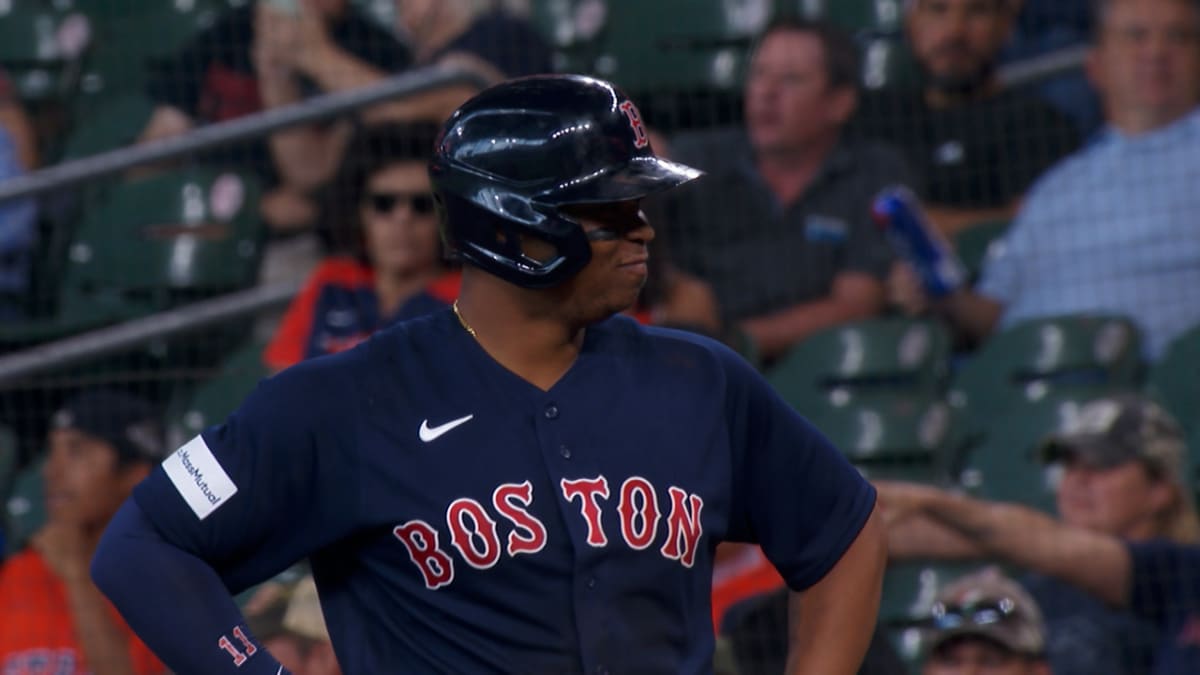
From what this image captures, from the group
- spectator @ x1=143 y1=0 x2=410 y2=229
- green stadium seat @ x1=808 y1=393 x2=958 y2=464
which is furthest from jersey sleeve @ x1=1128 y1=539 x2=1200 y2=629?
spectator @ x1=143 y1=0 x2=410 y2=229

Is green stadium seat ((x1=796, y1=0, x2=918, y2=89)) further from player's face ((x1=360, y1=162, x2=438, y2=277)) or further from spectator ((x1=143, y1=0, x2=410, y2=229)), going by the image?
player's face ((x1=360, y1=162, x2=438, y2=277))

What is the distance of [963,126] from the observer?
5.70 metres

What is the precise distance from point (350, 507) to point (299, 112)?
346 cm

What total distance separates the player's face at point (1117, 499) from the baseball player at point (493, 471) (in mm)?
2343

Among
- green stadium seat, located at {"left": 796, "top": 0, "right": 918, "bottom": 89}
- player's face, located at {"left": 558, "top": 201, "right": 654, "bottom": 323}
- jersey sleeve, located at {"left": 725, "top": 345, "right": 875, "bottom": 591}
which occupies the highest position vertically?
player's face, located at {"left": 558, "top": 201, "right": 654, "bottom": 323}

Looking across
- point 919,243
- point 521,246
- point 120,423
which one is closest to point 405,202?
point 120,423

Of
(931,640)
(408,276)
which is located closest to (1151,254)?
(931,640)

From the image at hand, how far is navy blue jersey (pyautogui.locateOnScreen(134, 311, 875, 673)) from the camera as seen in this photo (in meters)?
2.28

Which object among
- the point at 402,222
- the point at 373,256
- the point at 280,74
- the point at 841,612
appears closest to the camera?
the point at 841,612

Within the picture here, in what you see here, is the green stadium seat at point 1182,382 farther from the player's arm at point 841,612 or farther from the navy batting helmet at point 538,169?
the navy batting helmet at point 538,169

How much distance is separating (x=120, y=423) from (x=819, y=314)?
1982mm

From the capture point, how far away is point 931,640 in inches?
163

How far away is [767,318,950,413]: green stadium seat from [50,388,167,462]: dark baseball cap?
169cm

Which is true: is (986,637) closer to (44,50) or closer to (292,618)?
(292,618)
